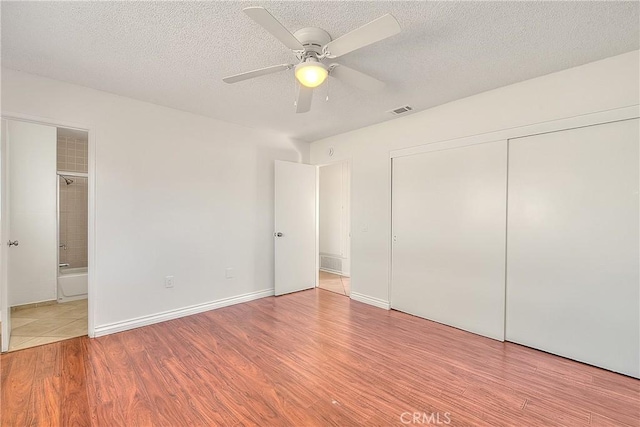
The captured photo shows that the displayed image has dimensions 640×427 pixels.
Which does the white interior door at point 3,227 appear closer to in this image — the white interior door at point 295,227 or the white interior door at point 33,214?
the white interior door at point 33,214

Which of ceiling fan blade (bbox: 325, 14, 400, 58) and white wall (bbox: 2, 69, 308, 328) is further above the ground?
ceiling fan blade (bbox: 325, 14, 400, 58)

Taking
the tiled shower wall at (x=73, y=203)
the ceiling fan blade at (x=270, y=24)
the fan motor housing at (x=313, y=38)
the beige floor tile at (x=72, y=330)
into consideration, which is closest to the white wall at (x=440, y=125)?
the fan motor housing at (x=313, y=38)

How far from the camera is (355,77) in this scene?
2111mm

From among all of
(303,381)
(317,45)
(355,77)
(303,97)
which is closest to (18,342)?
(303,381)

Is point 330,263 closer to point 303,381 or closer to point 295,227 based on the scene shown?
point 295,227

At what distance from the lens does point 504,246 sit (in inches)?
110

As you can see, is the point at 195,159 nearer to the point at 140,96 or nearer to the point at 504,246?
the point at 140,96

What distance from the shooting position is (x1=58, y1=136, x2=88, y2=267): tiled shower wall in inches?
172

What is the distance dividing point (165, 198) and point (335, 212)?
3418 millimetres

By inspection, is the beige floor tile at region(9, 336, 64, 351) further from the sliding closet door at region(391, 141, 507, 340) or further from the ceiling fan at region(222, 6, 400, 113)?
the sliding closet door at region(391, 141, 507, 340)

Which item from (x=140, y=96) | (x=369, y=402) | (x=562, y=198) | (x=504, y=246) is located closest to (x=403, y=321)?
(x=504, y=246)

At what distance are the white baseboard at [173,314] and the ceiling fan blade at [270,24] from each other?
3.17 meters

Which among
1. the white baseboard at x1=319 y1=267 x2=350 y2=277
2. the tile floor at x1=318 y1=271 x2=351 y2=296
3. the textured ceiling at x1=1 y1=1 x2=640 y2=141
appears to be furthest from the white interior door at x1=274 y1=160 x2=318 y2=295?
the textured ceiling at x1=1 y1=1 x2=640 y2=141

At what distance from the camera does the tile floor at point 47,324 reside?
9.23ft
